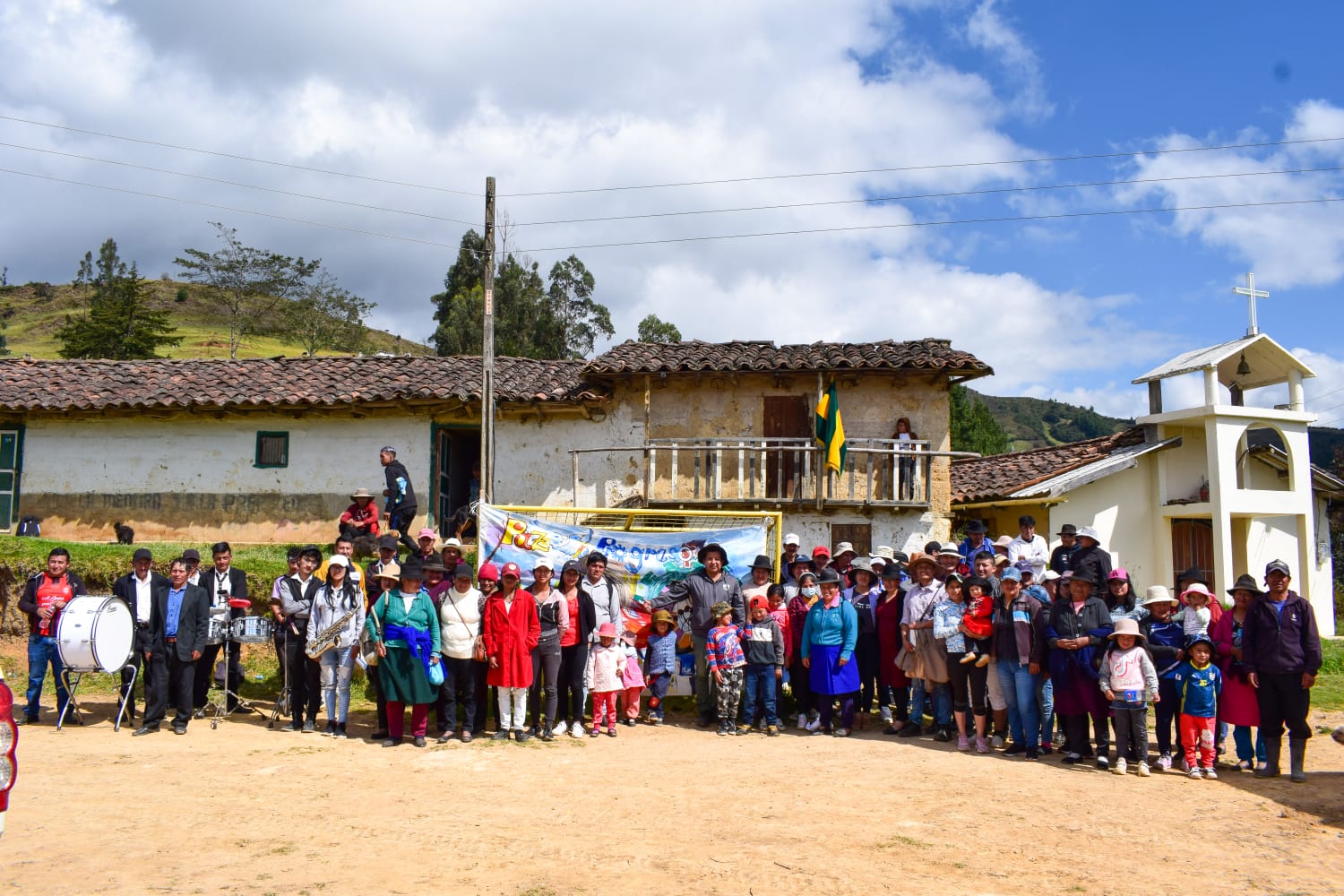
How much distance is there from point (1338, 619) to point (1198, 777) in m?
18.8

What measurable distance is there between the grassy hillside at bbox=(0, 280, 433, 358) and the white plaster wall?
27377 millimetres

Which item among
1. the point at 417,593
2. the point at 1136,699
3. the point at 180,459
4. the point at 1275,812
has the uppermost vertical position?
the point at 180,459

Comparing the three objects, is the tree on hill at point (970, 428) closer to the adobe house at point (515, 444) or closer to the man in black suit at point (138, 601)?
the adobe house at point (515, 444)

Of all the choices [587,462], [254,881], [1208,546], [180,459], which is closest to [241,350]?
[180,459]

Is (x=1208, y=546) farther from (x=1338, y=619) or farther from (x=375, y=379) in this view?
(x=375, y=379)

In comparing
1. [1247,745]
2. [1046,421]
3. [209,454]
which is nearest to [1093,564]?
[1247,745]

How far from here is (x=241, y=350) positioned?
48.6 meters

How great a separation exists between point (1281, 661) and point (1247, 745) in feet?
2.88

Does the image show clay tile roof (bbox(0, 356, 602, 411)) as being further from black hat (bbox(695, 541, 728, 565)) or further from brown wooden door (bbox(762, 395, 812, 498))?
black hat (bbox(695, 541, 728, 565))

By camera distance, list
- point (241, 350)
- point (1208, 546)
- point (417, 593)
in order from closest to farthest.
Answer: point (417, 593)
point (1208, 546)
point (241, 350)

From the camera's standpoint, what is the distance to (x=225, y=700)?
9.57 m

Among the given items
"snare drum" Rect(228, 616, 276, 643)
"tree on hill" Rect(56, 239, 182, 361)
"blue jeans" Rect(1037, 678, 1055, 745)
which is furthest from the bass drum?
"tree on hill" Rect(56, 239, 182, 361)

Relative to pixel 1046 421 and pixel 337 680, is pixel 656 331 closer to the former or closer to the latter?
pixel 337 680

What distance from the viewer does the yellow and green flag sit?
56.7ft
